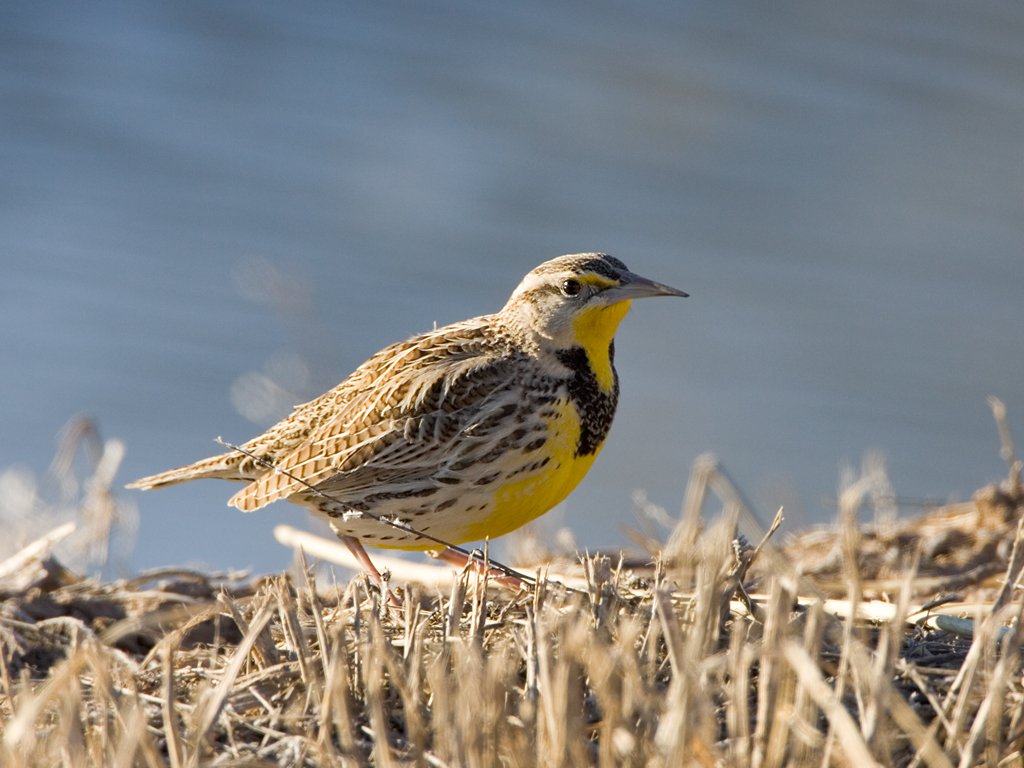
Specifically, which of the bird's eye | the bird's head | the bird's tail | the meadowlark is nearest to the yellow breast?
the meadowlark

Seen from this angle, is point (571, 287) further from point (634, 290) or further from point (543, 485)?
point (543, 485)

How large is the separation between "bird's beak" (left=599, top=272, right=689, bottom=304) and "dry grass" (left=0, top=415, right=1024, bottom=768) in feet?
3.50

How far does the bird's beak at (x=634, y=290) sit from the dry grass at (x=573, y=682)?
1.07 meters

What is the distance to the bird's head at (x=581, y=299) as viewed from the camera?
479cm

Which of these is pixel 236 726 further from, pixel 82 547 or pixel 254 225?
pixel 254 225

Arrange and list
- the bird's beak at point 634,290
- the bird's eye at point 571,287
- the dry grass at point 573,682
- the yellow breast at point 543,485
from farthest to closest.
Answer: the bird's eye at point 571,287 < the bird's beak at point 634,290 < the yellow breast at point 543,485 < the dry grass at point 573,682

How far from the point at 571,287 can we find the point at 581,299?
6 centimetres

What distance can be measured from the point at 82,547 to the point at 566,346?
2.08 meters

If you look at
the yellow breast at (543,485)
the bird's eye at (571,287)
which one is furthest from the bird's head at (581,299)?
the yellow breast at (543,485)

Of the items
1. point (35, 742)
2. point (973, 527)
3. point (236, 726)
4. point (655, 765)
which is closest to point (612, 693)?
point (655, 765)

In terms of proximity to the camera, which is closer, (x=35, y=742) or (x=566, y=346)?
(x=35, y=742)

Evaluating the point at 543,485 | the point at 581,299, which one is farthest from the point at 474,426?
the point at 581,299

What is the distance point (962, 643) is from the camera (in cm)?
337

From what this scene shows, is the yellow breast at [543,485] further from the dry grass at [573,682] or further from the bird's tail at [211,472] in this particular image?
the bird's tail at [211,472]
